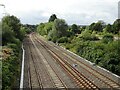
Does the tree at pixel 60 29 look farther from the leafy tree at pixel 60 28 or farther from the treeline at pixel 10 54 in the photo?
the treeline at pixel 10 54

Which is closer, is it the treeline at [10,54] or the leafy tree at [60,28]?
the treeline at [10,54]

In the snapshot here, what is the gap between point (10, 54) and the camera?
36.6 metres

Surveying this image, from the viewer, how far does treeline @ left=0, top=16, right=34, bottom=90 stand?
74.4ft

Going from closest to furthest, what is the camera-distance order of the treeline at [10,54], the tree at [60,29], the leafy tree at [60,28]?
the treeline at [10,54], the tree at [60,29], the leafy tree at [60,28]

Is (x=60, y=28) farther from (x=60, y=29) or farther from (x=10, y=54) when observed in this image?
(x=10, y=54)

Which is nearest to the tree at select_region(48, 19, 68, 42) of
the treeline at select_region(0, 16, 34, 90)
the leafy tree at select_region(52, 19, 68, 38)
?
the leafy tree at select_region(52, 19, 68, 38)

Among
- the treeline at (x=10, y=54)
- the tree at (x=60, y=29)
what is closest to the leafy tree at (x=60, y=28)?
the tree at (x=60, y=29)

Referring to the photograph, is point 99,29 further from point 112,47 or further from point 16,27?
point 112,47

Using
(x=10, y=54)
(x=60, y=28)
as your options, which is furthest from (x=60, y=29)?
(x=10, y=54)

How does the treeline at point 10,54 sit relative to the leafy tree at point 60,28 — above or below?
below

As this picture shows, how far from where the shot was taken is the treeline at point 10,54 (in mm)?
22681

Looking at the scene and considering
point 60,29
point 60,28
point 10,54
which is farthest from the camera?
point 60,29

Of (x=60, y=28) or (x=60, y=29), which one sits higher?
(x=60, y=28)

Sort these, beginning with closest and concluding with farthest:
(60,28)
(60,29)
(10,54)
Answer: (10,54)
(60,28)
(60,29)
